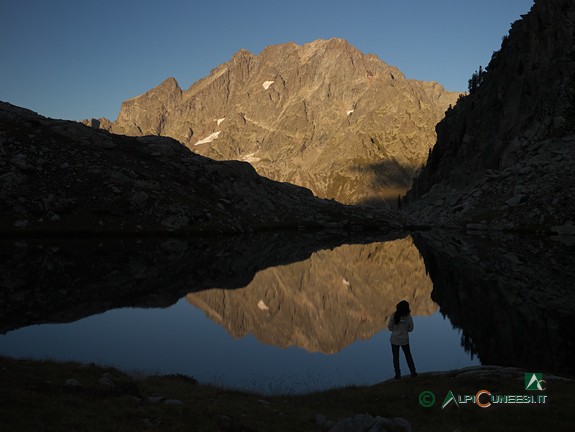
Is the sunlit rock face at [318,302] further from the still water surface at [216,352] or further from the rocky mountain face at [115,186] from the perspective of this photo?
the rocky mountain face at [115,186]

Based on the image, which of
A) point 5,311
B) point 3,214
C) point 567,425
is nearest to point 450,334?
point 567,425

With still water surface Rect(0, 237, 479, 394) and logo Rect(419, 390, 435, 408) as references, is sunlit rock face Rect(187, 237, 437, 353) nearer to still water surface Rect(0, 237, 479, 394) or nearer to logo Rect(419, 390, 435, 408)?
still water surface Rect(0, 237, 479, 394)

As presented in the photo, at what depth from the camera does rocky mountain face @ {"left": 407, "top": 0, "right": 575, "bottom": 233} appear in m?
125

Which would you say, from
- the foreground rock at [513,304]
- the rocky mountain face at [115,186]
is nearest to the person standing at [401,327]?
the foreground rock at [513,304]

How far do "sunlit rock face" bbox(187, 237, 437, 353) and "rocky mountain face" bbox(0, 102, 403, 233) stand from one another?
45713 mm

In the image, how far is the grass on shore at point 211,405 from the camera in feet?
46.7

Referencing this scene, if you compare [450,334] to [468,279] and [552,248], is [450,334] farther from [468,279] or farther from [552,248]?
[552,248]

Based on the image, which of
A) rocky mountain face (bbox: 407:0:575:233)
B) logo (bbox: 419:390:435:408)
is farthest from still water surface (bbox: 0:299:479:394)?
rocky mountain face (bbox: 407:0:575:233)

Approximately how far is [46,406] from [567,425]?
52.6 feet

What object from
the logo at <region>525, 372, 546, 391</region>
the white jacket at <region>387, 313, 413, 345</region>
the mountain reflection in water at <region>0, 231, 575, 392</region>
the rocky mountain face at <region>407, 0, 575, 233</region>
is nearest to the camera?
the logo at <region>525, 372, 546, 391</region>

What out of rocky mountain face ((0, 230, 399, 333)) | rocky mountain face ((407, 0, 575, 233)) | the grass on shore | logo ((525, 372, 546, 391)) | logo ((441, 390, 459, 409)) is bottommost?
the grass on shore

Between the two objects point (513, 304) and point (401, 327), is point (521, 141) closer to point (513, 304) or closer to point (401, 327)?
point (513, 304)

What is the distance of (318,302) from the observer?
46.2 meters

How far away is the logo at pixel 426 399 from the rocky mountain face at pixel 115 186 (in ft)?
273
